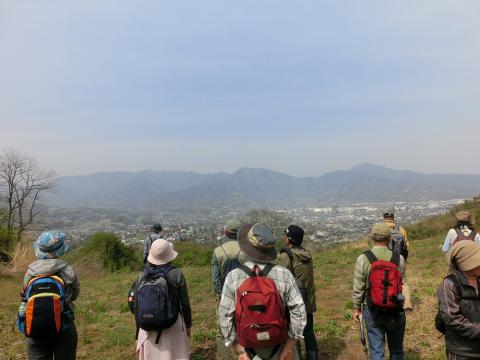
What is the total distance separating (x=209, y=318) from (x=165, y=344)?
4103 millimetres

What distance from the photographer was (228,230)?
14.8ft

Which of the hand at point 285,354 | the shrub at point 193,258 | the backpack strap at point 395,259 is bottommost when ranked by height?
the shrub at point 193,258

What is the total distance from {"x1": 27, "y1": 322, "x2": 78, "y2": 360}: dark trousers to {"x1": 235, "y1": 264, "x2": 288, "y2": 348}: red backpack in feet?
6.27

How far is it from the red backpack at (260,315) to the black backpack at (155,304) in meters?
0.91

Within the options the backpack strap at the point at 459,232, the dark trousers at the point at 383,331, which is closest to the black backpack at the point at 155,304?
the dark trousers at the point at 383,331

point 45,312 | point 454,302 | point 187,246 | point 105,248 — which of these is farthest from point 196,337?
point 187,246

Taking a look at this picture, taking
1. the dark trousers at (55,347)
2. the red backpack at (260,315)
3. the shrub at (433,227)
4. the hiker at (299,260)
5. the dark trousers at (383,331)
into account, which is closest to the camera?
the red backpack at (260,315)

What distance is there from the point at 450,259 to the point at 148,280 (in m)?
2.68

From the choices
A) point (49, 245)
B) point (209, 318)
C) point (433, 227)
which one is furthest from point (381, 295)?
point (433, 227)

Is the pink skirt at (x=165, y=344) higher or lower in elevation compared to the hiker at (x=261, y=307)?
lower

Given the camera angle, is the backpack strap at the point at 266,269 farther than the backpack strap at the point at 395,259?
No

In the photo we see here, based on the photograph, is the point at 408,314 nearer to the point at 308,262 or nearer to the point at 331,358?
the point at 331,358

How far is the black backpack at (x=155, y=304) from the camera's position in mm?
3146

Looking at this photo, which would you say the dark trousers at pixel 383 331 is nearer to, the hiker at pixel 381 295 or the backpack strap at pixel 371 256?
the hiker at pixel 381 295
